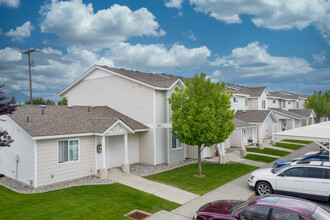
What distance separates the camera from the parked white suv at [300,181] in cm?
1105

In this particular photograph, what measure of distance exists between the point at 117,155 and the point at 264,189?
10.2 m

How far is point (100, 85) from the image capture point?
21.8m

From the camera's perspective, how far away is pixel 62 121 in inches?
611

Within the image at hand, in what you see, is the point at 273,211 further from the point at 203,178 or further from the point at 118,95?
the point at 118,95

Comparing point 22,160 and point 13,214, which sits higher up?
point 22,160

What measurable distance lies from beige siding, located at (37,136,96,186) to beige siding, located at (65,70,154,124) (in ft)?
15.2

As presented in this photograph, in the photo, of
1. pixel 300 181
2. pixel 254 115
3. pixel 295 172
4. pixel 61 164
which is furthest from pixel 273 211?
pixel 254 115

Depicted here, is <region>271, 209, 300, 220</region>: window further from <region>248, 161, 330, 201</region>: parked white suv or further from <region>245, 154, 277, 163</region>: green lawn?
<region>245, 154, 277, 163</region>: green lawn

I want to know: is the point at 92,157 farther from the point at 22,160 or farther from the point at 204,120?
the point at 204,120

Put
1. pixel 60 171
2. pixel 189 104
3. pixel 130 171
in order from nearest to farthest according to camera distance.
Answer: pixel 60 171 → pixel 189 104 → pixel 130 171

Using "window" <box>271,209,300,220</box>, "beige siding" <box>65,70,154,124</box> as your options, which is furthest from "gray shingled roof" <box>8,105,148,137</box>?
"window" <box>271,209,300,220</box>

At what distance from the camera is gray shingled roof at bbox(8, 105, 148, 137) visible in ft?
45.6

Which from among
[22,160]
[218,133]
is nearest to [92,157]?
[22,160]

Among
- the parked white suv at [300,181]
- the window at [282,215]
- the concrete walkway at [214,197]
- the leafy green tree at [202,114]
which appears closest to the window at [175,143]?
the leafy green tree at [202,114]
